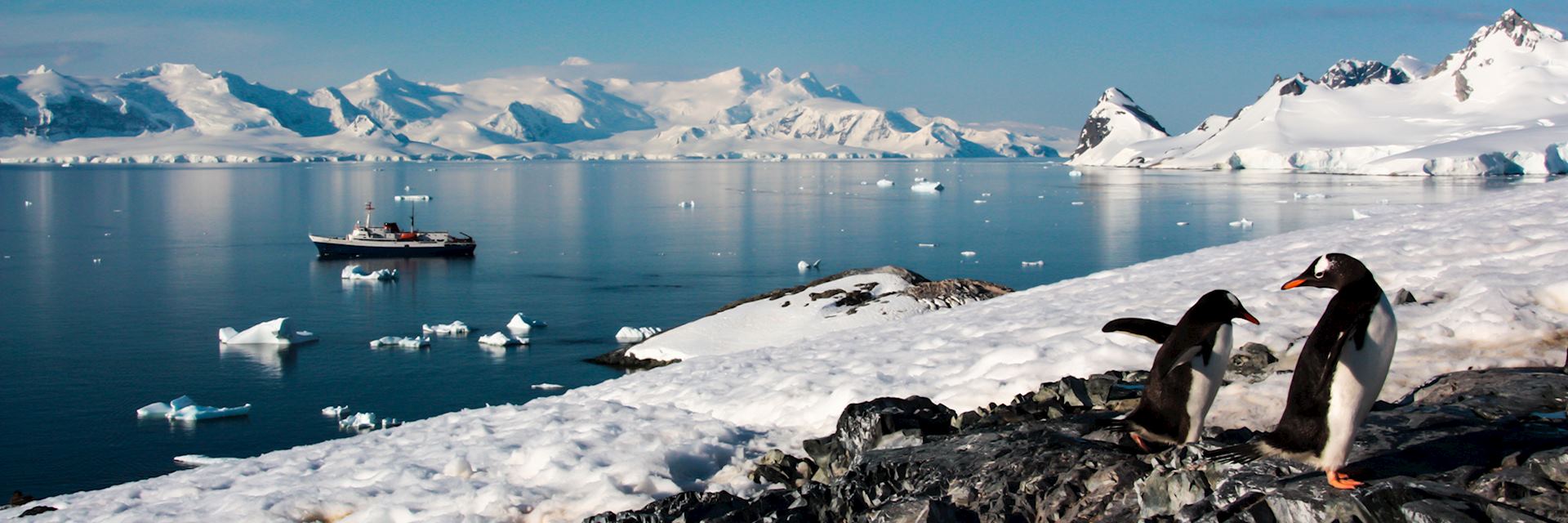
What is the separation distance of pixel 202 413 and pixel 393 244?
26.1m

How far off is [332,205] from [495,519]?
72.0m

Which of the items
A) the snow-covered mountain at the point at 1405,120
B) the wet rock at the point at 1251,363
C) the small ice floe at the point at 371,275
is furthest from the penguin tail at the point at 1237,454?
the snow-covered mountain at the point at 1405,120

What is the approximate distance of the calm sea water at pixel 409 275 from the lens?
58.3ft

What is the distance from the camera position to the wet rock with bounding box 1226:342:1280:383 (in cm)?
663

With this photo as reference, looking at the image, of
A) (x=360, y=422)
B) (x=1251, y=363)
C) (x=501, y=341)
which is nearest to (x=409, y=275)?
(x=501, y=341)

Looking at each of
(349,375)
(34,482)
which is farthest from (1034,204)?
(34,482)

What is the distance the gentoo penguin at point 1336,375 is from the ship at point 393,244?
126 feet

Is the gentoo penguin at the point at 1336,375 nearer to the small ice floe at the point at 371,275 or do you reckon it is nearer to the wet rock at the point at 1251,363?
the wet rock at the point at 1251,363

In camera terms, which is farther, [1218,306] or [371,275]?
[371,275]

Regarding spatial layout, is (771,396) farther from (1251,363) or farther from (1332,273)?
(1332,273)

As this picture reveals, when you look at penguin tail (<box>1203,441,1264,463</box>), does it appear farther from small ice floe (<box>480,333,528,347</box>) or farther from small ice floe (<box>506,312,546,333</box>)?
small ice floe (<box>506,312,546,333</box>)

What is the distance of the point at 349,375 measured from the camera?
2009 cm

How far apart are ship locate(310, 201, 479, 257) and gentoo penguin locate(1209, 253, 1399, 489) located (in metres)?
38.5

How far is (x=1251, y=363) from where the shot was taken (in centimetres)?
683
